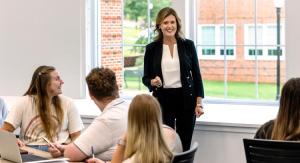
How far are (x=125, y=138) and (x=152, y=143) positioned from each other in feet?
0.64

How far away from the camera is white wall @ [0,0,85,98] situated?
5316 mm

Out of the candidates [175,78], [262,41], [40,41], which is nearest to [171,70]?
[175,78]

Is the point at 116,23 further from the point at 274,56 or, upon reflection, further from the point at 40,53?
the point at 274,56

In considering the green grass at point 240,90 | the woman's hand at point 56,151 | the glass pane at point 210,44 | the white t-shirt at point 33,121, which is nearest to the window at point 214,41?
the glass pane at point 210,44

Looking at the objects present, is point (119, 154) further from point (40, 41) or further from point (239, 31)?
point (40, 41)

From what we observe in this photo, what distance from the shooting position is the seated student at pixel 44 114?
11.5 feet

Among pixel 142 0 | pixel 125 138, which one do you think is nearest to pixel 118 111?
pixel 125 138

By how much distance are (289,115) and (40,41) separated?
354 centimetres

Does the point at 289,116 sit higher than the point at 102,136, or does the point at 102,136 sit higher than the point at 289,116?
the point at 289,116

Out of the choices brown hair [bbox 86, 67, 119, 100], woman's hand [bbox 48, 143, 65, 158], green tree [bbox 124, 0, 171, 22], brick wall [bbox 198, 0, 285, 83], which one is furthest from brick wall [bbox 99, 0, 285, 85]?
woman's hand [bbox 48, 143, 65, 158]

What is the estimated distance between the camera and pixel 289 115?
2494 millimetres

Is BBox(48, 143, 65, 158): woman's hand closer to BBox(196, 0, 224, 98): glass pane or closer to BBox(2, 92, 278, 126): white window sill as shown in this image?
BBox(2, 92, 278, 126): white window sill

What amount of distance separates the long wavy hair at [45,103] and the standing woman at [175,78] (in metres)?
0.91

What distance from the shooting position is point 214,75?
189 inches
